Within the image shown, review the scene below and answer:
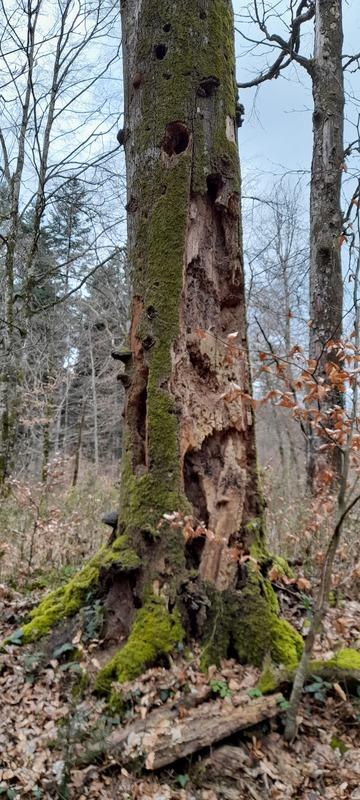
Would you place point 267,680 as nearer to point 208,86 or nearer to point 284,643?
point 284,643

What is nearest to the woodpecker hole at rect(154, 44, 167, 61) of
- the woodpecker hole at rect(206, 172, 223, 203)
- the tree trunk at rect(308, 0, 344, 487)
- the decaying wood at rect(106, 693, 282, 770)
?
the woodpecker hole at rect(206, 172, 223, 203)

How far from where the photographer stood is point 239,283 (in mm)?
3926

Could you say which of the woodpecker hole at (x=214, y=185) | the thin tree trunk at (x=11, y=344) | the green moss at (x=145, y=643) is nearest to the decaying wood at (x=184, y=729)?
the green moss at (x=145, y=643)

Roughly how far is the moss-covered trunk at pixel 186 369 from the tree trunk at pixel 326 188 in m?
3.50

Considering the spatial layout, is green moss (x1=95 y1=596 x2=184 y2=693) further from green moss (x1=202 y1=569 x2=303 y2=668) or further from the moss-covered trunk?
green moss (x1=202 y1=569 x2=303 y2=668)

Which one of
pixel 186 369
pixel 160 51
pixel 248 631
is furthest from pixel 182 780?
pixel 160 51

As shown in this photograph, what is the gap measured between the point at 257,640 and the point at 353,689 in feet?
2.12

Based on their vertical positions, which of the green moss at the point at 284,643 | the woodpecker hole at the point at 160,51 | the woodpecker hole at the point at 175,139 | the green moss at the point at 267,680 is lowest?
the green moss at the point at 267,680

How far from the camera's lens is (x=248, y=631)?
338 centimetres

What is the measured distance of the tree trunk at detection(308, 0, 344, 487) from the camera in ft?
23.8

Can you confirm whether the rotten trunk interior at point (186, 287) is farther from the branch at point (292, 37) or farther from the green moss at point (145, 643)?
the branch at point (292, 37)

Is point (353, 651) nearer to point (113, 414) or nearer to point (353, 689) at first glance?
point (353, 689)

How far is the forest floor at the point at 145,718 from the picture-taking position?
256cm

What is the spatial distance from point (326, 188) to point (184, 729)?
7351 millimetres
